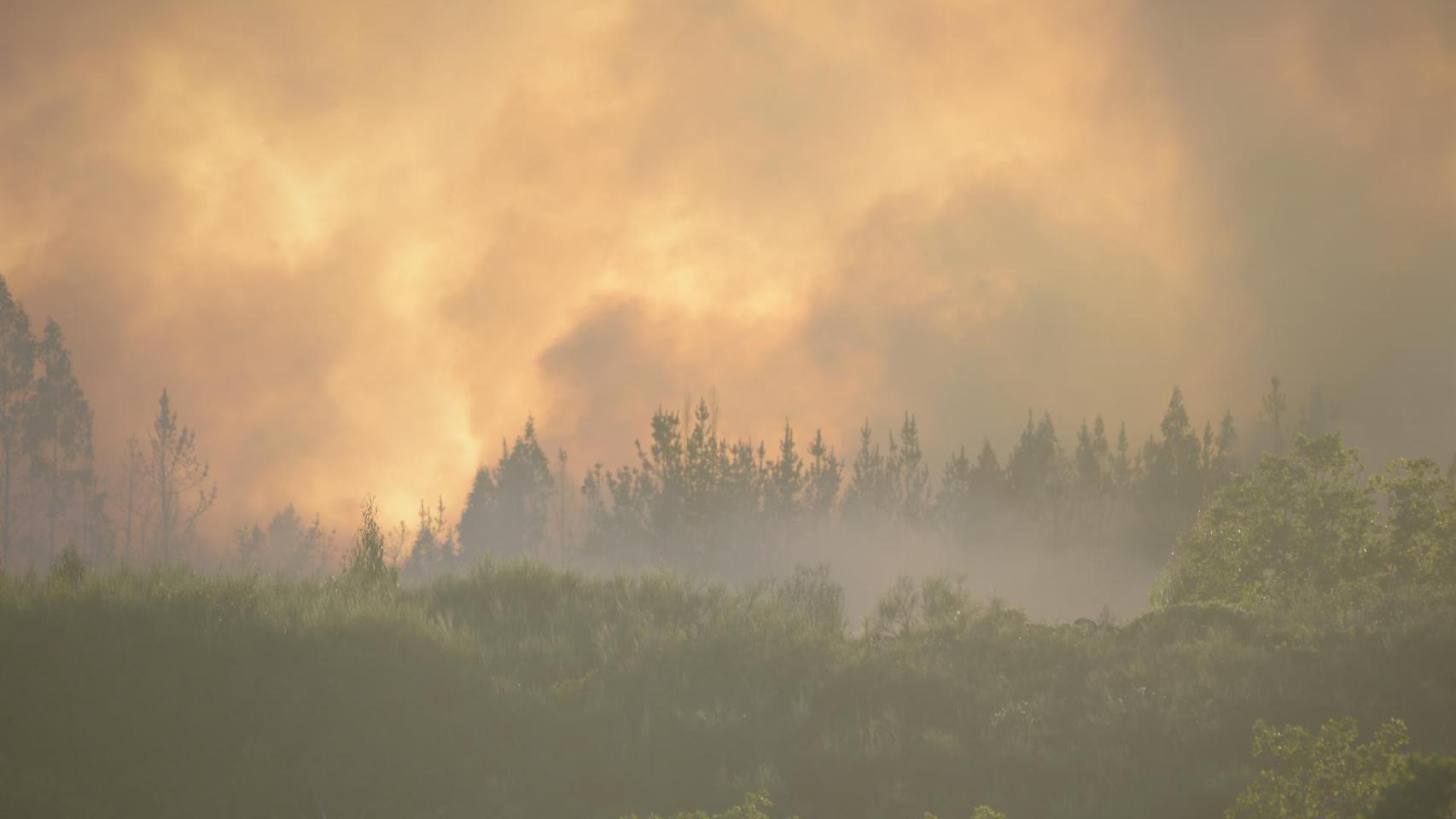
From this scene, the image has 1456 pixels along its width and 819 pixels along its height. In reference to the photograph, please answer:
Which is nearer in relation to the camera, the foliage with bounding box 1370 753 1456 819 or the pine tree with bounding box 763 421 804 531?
the foliage with bounding box 1370 753 1456 819

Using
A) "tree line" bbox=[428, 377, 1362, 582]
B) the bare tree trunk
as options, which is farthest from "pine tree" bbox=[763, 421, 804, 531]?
the bare tree trunk

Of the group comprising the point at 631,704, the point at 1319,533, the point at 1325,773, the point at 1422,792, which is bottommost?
the point at 631,704

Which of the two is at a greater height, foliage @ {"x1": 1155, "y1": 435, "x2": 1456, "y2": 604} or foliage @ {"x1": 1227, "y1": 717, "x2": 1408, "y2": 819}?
foliage @ {"x1": 1155, "y1": 435, "x2": 1456, "y2": 604}

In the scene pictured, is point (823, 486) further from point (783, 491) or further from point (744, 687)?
point (744, 687)

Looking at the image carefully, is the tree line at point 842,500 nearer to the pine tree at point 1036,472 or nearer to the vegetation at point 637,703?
the pine tree at point 1036,472

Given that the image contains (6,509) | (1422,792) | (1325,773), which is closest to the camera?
(1422,792)

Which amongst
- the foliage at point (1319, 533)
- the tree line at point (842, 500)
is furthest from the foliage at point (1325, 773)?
the tree line at point (842, 500)

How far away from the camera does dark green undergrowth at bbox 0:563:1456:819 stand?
13719 mm

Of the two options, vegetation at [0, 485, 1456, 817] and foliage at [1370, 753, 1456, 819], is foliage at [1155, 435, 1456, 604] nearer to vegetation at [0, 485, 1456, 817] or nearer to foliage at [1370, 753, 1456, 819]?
vegetation at [0, 485, 1456, 817]

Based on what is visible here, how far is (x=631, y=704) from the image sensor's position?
57.0ft

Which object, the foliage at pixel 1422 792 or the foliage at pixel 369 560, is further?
the foliage at pixel 369 560

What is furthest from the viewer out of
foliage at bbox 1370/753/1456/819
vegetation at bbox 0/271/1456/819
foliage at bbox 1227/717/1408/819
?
vegetation at bbox 0/271/1456/819

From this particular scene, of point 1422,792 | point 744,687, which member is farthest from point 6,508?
point 1422,792

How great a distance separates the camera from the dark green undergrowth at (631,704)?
1372 cm
